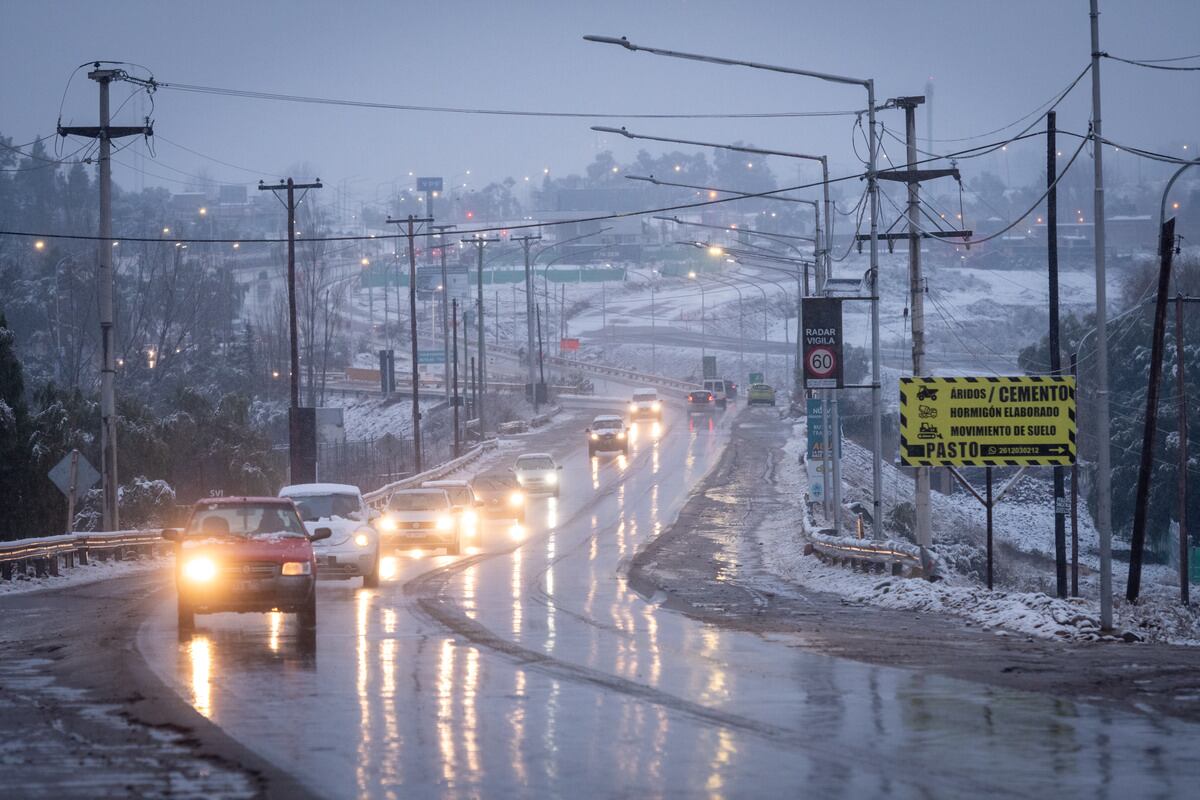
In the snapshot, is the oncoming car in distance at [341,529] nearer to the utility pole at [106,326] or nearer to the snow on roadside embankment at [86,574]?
the snow on roadside embankment at [86,574]

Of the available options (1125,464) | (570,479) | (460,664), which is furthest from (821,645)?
(1125,464)

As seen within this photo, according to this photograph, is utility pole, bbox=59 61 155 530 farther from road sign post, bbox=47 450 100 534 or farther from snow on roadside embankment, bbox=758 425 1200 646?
snow on roadside embankment, bbox=758 425 1200 646

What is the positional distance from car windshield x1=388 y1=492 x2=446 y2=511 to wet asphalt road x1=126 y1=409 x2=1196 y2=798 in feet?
48.1

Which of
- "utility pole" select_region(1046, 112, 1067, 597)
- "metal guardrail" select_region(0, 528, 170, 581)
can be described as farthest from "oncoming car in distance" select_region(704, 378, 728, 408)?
"utility pole" select_region(1046, 112, 1067, 597)

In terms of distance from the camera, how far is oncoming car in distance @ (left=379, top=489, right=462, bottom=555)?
35.4 metres

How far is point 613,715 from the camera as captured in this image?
464 inches

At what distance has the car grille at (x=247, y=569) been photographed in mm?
17922

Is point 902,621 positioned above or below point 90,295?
below

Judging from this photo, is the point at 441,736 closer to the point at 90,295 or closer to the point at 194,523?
the point at 194,523

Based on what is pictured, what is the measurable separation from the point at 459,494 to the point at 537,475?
18.6 meters

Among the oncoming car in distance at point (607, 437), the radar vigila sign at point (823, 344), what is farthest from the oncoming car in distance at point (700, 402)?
the radar vigila sign at point (823, 344)

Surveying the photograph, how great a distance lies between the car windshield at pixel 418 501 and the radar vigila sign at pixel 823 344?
10.1 metres

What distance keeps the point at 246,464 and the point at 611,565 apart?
33494 mm

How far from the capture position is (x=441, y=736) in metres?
10.8
